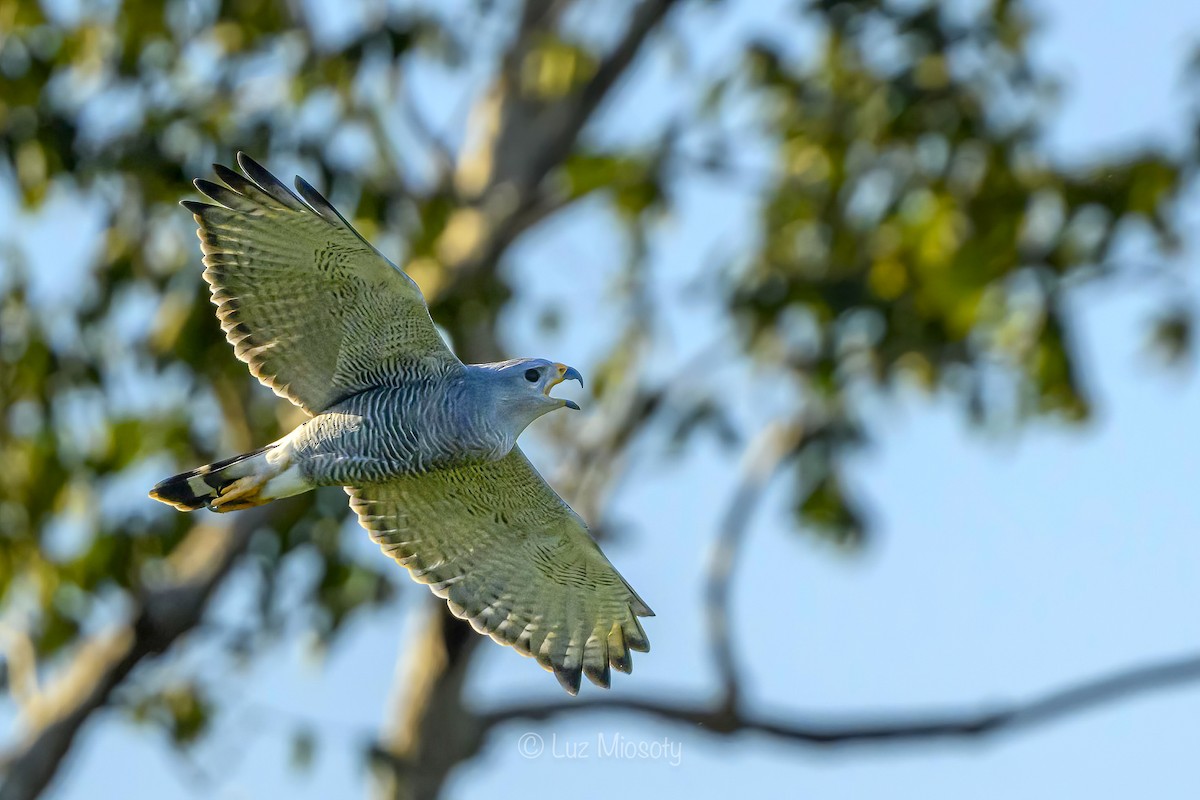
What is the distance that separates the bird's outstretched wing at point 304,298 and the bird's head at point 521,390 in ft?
0.64

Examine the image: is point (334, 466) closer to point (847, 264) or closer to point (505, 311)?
point (505, 311)

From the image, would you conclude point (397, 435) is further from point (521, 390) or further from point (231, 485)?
point (231, 485)

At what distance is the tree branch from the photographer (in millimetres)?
9297

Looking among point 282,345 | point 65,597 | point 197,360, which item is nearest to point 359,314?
point 282,345

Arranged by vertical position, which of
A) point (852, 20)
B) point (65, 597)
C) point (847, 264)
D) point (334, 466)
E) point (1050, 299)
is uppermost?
point (852, 20)

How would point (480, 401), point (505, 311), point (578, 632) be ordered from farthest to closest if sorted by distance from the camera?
1. point (505, 311)
2. point (578, 632)
3. point (480, 401)

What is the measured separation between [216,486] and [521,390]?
0.97 metres

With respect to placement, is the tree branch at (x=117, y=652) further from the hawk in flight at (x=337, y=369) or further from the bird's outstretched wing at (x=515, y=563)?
the hawk in flight at (x=337, y=369)

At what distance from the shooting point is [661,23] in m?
10.0

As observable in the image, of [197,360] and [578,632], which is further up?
[197,360]

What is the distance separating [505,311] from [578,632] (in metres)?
3.80

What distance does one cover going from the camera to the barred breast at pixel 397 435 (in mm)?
5316

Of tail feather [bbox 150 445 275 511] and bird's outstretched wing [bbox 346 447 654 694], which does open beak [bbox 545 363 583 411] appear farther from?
tail feather [bbox 150 445 275 511]

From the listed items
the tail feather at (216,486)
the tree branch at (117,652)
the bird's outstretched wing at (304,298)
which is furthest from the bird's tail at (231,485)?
the tree branch at (117,652)
